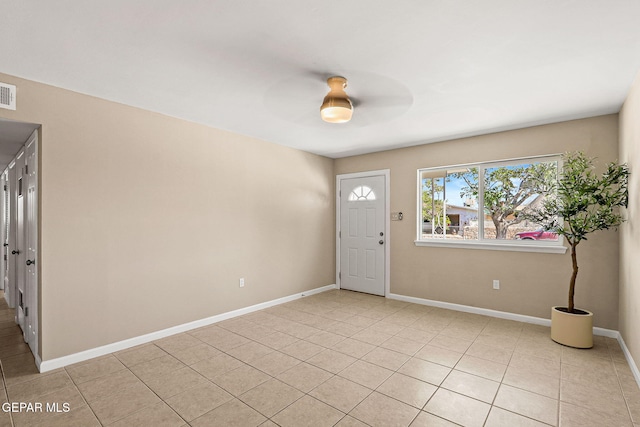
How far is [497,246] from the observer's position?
13.5ft

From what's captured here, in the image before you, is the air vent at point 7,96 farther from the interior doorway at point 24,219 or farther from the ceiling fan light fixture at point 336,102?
the ceiling fan light fixture at point 336,102

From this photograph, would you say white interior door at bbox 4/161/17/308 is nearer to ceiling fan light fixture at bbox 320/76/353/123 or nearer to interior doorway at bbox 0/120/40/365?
interior doorway at bbox 0/120/40/365

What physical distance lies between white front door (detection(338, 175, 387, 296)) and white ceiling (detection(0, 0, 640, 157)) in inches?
80.5

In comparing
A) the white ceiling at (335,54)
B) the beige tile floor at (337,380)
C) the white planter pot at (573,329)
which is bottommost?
the beige tile floor at (337,380)

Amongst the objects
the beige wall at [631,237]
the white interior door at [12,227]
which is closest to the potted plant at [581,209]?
the beige wall at [631,237]

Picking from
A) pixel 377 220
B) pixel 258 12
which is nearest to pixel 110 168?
pixel 258 12

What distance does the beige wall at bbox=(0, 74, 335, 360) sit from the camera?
2770mm

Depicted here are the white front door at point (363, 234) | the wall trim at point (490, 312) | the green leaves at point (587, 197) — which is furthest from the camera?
the white front door at point (363, 234)

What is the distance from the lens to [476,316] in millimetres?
4156

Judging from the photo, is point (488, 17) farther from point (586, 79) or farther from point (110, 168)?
point (110, 168)

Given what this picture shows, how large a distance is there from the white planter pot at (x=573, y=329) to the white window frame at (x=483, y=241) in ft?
2.72

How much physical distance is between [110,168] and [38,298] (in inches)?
51.1

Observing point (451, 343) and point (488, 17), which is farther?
point (451, 343)

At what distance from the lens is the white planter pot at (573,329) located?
3.10 meters
